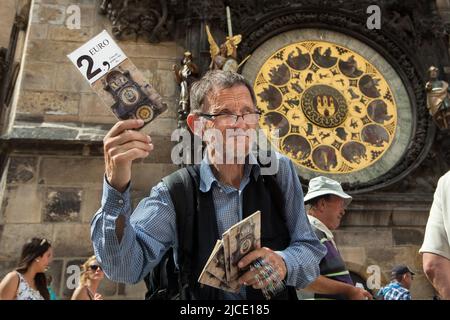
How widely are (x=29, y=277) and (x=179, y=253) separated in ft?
6.09

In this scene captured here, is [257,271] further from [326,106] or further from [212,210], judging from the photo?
[326,106]

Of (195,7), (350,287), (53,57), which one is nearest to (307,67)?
(195,7)

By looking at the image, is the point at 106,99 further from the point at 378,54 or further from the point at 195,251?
the point at 378,54

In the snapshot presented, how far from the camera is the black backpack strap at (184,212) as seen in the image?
127cm

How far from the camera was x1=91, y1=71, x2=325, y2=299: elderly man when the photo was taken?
1193 mm

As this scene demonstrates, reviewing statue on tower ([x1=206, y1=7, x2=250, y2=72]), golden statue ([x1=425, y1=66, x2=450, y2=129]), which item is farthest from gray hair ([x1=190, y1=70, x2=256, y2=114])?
golden statue ([x1=425, y1=66, x2=450, y2=129])

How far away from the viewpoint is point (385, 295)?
3344mm

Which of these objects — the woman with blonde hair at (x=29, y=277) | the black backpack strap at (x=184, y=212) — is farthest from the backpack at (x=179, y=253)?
the woman with blonde hair at (x=29, y=277)

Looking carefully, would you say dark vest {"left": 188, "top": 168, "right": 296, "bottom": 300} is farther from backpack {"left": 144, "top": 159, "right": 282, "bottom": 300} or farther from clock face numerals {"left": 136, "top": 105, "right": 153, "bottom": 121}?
clock face numerals {"left": 136, "top": 105, "right": 153, "bottom": 121}

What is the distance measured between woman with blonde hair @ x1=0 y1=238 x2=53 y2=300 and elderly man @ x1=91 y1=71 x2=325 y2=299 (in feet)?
5.55

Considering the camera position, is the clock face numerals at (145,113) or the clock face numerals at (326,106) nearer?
the clock face numerals at (145,113)

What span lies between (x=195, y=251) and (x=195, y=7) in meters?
4.61

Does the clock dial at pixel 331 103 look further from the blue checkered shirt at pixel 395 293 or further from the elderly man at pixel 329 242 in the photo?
the elderly man at pixel 329 242

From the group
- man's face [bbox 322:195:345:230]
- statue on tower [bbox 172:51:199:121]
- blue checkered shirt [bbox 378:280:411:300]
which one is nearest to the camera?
man's face [bbox 322:195:345:230]
